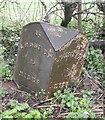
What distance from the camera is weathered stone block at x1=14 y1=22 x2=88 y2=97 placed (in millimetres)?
3174

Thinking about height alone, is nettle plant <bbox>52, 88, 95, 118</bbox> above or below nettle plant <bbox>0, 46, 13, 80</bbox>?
below

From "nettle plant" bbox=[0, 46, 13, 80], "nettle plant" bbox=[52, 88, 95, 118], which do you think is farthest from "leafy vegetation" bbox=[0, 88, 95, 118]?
"nettle plant" bbox=[0, 46, 13, 80]

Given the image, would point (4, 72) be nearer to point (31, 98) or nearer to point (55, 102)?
point (31, 98)

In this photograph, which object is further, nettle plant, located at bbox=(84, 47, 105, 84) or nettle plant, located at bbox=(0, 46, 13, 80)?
nettle plant, located at bbox=(84, 47, 105, 84)

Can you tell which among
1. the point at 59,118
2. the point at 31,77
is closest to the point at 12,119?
the point at 59,118

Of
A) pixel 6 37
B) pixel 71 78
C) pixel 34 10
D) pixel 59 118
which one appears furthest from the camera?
pixel 34 10

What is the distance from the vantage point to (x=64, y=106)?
307 centimetres

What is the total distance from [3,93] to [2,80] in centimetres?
50

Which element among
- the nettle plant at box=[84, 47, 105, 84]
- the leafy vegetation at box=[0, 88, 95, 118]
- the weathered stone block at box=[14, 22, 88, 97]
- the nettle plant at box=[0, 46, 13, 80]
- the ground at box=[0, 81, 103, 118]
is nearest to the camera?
the leafy vegetation at box=[0, 88, 95, 118]

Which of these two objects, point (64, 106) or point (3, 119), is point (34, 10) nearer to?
point (64, 106)

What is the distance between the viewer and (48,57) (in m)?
3.16

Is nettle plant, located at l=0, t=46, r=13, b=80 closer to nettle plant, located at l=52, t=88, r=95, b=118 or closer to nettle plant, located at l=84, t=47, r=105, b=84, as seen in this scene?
nettle plant, located at l=52, t=88, r=95, b=118

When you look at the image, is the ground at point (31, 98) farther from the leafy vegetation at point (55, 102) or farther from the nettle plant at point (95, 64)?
the nettle plant at point (95, 64)

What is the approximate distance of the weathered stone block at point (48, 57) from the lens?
317 cm
